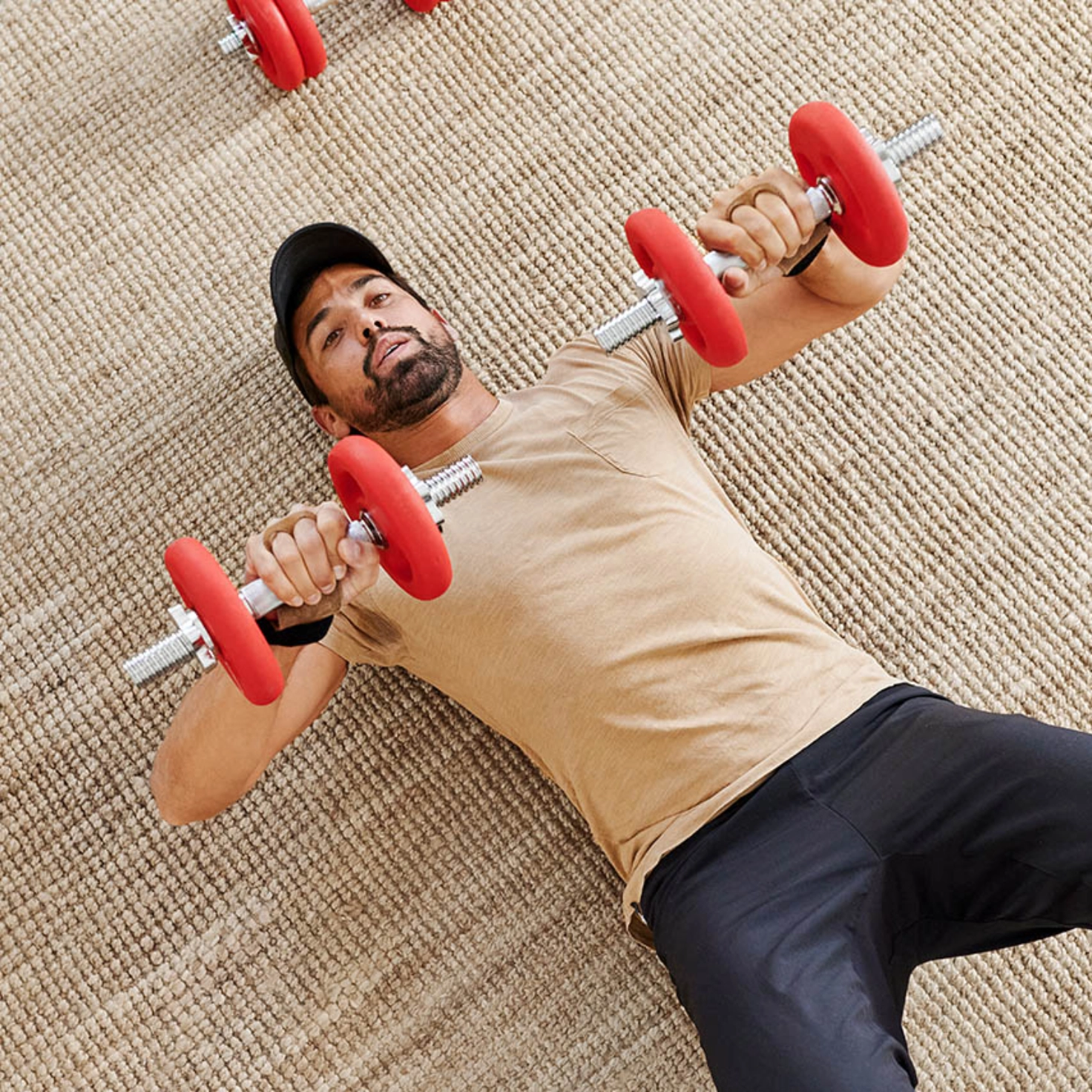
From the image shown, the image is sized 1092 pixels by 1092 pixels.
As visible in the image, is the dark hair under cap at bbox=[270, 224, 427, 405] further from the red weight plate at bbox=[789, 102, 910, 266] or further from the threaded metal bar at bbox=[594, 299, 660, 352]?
the red weight plate at bbox=[789, 102, 910, 266]

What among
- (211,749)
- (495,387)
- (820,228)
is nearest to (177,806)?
(211,749)

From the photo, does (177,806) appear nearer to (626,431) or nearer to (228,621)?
(228,621)

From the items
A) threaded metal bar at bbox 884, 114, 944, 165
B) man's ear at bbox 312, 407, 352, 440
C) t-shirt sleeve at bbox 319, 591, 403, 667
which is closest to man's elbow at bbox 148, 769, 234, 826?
t-shirt sleeve at bbox 319, 591, 403, 667

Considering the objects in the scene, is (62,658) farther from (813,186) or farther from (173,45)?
(813,186)

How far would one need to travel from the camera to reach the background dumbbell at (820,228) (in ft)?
3.07

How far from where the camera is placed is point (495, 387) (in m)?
1.36

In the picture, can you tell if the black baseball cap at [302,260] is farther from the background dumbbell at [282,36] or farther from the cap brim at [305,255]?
the background dumbbell at [282,36]

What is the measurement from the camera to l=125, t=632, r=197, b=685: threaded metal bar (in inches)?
36.5

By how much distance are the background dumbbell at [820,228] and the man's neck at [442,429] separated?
240 millimetres

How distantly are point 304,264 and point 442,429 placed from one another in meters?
0.23

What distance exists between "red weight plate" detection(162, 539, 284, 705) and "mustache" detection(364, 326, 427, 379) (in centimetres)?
36

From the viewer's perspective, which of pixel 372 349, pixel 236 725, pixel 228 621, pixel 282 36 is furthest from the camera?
pixel 282 36

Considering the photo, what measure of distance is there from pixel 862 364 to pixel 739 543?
1.10ft

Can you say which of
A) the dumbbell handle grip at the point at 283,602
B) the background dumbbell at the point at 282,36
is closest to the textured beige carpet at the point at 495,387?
the background dumbbell at the point at 282,36
